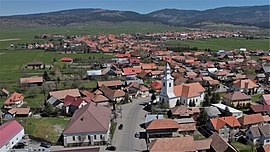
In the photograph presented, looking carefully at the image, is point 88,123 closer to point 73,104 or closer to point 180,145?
point 180,145

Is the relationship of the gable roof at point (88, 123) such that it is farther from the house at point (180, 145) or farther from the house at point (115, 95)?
the house at point (115, 95)

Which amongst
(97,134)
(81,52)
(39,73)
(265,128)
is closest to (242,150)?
(265,128)

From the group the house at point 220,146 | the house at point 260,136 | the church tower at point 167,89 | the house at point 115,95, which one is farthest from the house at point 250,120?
the house at point 115,95

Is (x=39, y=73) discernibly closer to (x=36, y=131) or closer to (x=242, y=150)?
(x=36, y=131)

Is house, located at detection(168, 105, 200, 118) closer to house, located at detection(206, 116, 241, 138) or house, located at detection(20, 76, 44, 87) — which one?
house, located at detection(206, 116, 241, 138)

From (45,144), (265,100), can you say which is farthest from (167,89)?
(45,144)
